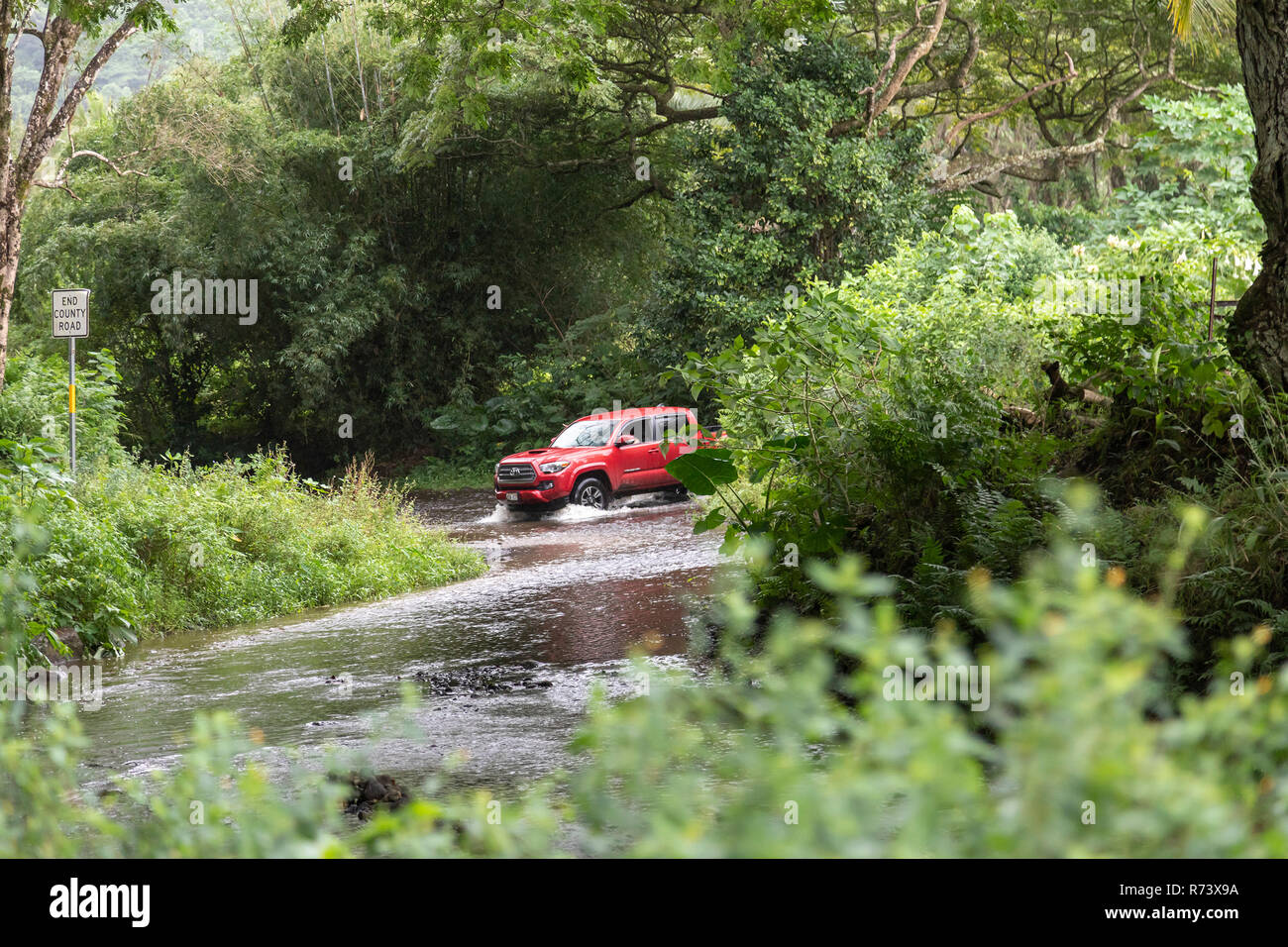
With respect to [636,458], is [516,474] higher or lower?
lower

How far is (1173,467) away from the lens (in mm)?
7328

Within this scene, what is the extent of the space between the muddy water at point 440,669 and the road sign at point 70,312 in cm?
415

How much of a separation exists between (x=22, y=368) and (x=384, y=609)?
828cm

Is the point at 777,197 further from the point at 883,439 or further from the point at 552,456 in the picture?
the point at 883,439

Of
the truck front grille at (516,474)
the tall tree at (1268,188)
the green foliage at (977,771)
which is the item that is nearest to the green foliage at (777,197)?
the truck front grille at (516,474)

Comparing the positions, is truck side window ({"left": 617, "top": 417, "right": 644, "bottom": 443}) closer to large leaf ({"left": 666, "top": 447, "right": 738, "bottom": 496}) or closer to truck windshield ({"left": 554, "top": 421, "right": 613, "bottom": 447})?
truck windshield ({"left": 554, "top": 421, "right": 613, "bottom": 447})

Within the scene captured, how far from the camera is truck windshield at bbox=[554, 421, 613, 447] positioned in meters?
21.9

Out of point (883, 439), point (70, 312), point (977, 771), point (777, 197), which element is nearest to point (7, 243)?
point (70, 312)

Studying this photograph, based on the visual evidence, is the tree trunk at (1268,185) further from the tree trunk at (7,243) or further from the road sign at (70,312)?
the tree trunk at (7,243)

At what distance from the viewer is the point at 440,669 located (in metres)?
8.98

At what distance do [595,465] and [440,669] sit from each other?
12.4 m

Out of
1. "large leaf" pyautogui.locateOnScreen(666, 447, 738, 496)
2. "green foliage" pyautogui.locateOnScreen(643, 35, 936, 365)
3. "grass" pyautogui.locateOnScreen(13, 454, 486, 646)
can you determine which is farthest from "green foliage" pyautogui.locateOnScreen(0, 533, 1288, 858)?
"green foliage" pyautogui.locateOnScreen(643, 35, 936, 365)
